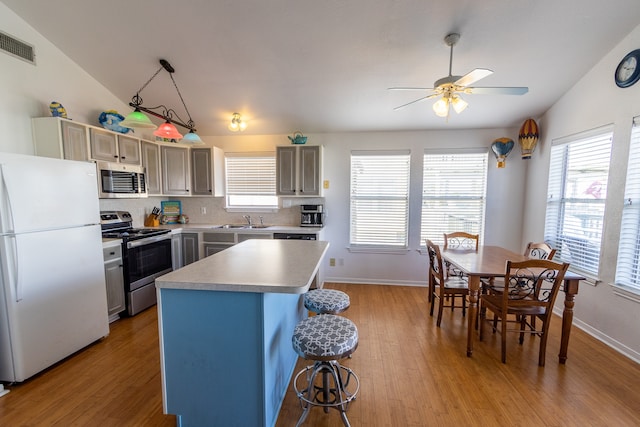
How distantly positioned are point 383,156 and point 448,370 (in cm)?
294

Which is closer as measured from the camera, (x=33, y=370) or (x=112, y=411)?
(x=112, y=411)

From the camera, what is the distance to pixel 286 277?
1.46 metres

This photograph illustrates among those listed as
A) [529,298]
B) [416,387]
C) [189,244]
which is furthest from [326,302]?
[189,244]

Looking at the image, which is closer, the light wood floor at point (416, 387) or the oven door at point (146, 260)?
the light wood floor at point (416, 387)

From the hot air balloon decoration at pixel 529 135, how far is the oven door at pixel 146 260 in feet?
16.6

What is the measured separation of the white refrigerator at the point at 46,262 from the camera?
71.8 inches

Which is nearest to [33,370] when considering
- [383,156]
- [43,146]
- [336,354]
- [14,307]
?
[14,307]

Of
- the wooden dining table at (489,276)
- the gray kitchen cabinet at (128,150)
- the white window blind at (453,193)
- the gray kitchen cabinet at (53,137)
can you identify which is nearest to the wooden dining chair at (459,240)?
the white window blind at (453,193)

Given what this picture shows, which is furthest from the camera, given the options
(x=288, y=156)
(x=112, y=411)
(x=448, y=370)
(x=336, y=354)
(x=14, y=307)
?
(x=288, y=156)

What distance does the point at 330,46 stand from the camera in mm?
2516

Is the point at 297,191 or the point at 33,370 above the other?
the point at 297,191

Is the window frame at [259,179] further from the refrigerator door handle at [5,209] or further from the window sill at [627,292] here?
the window sill at [627,292]

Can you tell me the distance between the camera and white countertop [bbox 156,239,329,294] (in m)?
1.35

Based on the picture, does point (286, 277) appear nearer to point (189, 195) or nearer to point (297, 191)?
point (297, 191)
